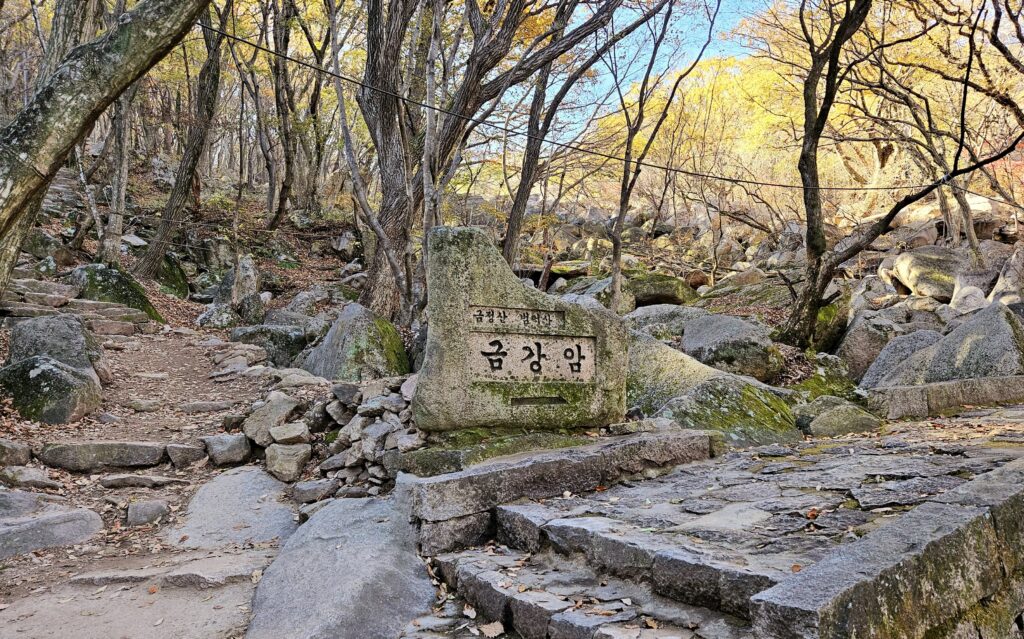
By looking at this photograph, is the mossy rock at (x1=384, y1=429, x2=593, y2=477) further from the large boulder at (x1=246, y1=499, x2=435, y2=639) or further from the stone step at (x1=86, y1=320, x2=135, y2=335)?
the stone step at (x1=86, y1=320, x2=135, y2=335)

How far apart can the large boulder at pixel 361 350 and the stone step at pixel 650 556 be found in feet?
15.3

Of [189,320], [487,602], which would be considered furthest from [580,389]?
[189,320]

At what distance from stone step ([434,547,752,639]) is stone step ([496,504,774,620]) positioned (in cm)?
5

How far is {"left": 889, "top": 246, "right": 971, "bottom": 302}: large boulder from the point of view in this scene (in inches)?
573

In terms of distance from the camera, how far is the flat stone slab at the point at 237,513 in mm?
4797

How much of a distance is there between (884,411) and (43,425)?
8.96 metres

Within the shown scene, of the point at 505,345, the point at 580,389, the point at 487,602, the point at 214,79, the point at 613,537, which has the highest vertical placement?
the point at 214,79

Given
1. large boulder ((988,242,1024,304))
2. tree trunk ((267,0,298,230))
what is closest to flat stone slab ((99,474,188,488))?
large boulder ((988,242,1024,304))

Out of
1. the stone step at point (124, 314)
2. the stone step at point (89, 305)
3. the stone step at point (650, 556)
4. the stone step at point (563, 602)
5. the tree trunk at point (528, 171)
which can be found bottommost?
the stone step at point (563, 602)

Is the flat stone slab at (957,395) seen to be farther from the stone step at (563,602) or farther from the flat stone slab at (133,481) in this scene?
the flat stone slab at (133,481)

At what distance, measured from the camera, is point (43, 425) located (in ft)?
21.7

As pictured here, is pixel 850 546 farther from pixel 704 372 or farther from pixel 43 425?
pixel 43 425

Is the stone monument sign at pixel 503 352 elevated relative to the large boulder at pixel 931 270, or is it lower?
lower

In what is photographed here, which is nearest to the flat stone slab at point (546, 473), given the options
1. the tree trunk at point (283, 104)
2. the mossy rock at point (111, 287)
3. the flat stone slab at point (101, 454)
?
the flat stone slab at point (101, 454)
